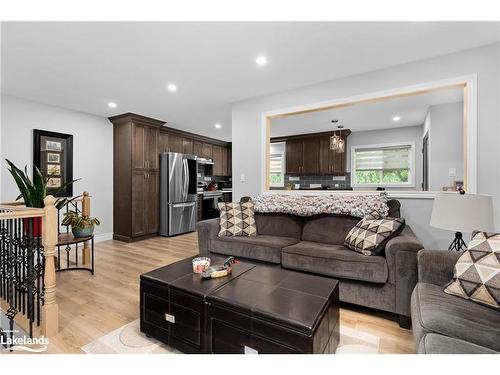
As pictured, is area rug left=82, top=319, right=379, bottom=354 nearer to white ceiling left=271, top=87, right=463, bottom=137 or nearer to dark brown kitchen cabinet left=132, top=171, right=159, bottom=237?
white ceiling left=271, top=87, right=463, bottom=137

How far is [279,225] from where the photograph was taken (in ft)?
10.2

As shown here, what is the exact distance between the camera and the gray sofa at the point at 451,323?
1051 millimetres

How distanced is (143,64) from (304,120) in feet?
10.1

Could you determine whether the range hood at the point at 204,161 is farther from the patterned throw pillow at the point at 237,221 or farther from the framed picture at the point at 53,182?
the patterned throw pillow at the point at 237,221

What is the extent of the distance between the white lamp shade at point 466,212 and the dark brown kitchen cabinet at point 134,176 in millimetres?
4529

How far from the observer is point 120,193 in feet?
15.6

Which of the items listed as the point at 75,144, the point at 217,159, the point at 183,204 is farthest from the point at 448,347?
the point at 217,159

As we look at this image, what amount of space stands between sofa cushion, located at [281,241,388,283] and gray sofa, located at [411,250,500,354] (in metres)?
0.42

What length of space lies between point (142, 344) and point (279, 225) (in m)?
1.88

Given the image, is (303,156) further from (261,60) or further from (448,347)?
(448,347)

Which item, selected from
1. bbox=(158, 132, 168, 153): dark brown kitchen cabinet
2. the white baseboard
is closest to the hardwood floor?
the white baseboard

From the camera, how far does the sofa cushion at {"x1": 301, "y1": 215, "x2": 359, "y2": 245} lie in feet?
8.88

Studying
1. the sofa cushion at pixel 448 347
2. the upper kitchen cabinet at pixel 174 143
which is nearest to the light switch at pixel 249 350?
the sofa cushion at pixel 448 347
